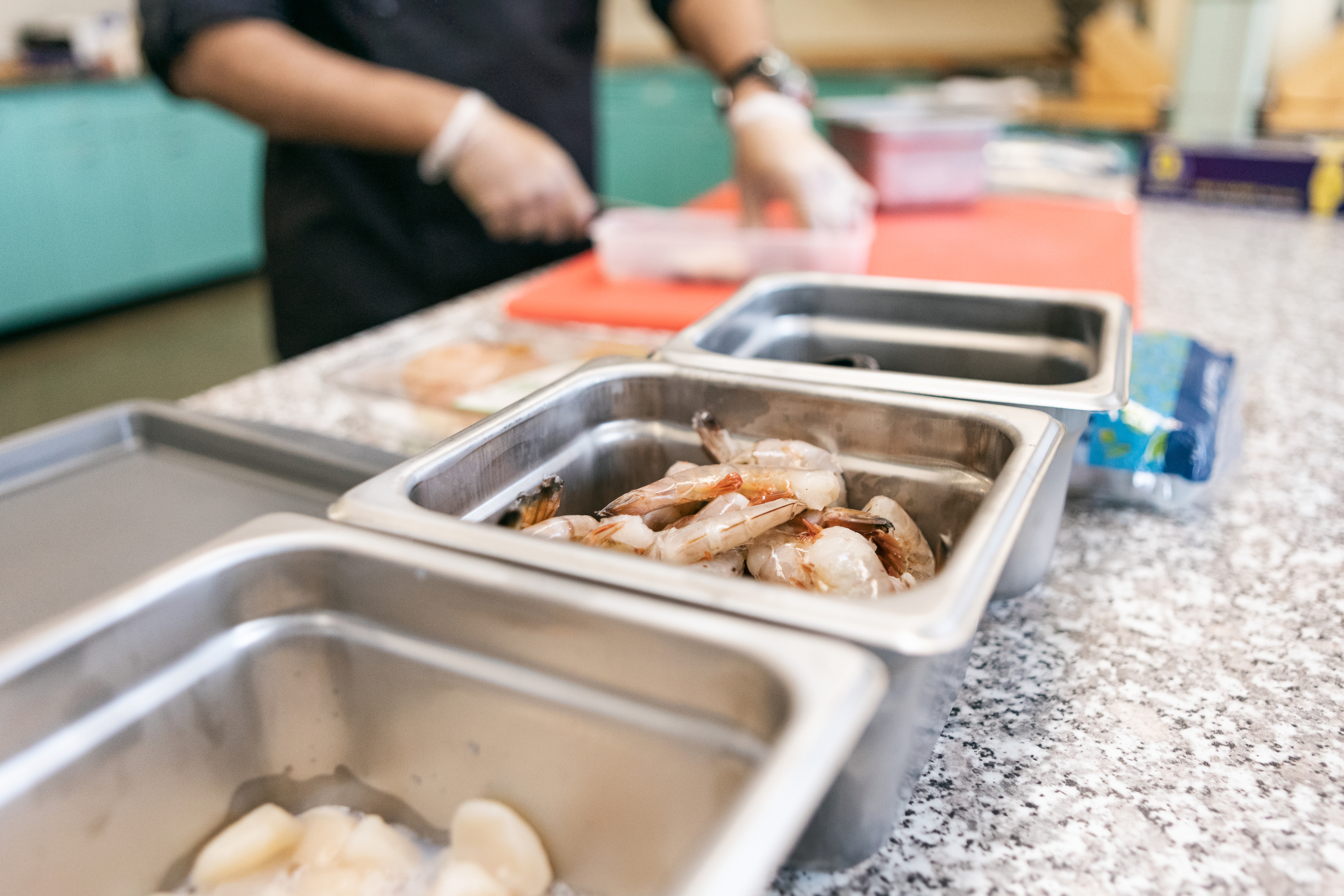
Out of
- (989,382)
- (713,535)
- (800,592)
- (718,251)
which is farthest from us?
(718,251)

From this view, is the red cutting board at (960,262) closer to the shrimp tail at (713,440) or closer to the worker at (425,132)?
the worker at (425,132)

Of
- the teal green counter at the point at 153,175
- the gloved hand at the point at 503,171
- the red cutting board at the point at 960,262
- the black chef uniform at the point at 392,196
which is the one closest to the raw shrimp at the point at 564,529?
the red cutting board at the point at 960,262

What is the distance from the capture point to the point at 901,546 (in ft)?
1.89

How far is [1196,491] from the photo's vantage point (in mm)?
824

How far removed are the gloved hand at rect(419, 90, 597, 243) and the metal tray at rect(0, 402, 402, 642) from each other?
701 millimetres

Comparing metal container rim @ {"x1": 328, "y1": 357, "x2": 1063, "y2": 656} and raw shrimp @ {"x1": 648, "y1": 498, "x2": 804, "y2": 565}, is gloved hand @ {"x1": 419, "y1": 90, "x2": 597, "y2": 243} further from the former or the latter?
raw shrimp @ {"x1": 648, "y1": 498, "x2": 804, "y2": 565}

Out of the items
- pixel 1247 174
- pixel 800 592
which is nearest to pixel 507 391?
pixel 800 592

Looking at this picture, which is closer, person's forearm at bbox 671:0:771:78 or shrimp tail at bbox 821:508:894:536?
shrimp tail at bbox 821:508:894:536

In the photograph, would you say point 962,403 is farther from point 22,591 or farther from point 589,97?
point 589,97

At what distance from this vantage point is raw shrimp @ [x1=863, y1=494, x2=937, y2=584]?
0.56 m

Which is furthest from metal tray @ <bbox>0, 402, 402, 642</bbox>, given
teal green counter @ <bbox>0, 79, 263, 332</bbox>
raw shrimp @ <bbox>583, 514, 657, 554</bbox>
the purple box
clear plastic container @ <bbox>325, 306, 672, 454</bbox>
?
teal green counter @ <bbox>0, 79, 263, 332</bbox>

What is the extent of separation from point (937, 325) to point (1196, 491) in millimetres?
297

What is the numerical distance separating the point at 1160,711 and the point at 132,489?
870 millimetres

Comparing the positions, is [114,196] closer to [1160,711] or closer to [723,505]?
[723,505]
